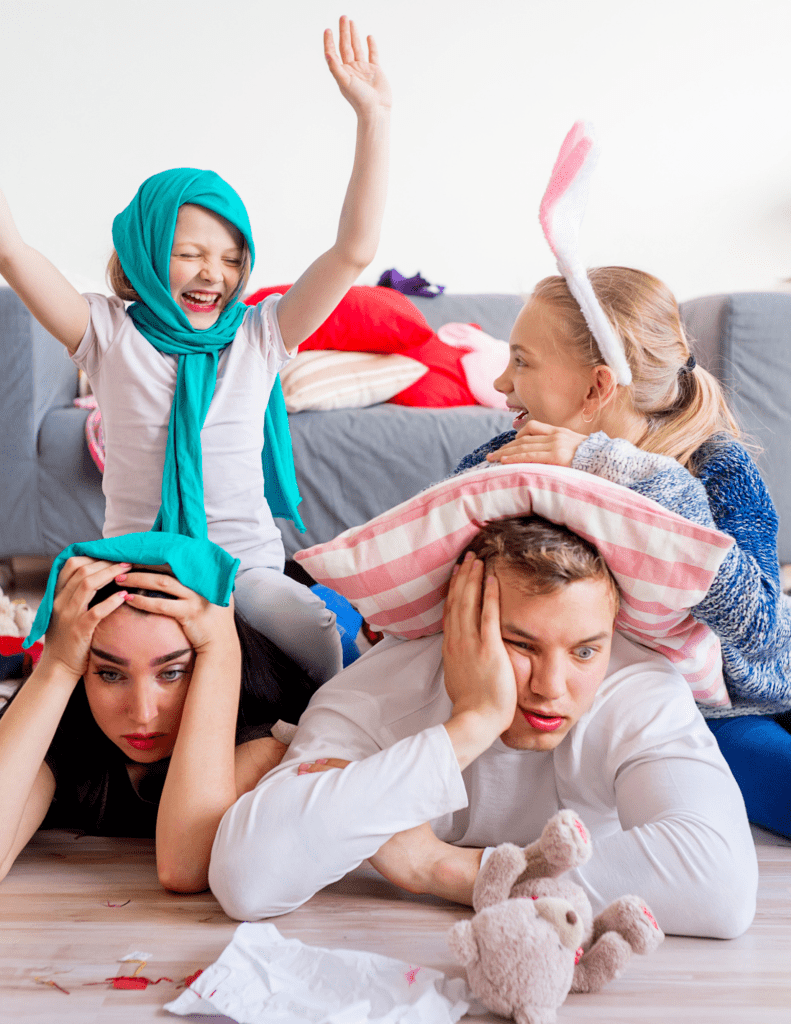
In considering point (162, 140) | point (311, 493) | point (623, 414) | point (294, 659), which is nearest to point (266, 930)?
point (294, 659)

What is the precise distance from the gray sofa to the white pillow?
0.17 feet

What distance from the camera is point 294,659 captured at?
4.14ft

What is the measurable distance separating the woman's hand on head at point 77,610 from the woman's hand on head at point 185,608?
0.02 meters

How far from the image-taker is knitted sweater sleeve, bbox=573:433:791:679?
99cm

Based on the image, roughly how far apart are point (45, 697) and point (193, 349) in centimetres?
68

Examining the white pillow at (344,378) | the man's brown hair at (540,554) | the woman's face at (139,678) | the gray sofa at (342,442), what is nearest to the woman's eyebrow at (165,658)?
the woman's face at (139,678)

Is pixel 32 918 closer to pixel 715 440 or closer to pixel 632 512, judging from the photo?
pixel 632 512

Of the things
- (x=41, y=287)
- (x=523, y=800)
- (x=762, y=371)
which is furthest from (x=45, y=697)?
(x=762, y=371)

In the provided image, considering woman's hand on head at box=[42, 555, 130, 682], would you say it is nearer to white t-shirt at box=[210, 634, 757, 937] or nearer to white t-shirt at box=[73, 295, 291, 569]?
white t-shirt at box=[210, 634, 757, 937]

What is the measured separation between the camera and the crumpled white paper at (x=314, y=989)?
0.68m

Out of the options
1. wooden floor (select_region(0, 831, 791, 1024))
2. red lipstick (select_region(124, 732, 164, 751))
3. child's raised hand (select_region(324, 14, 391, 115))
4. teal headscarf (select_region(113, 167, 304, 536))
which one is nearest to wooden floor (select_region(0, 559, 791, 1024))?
wooden floor (select_region(0, 831, 791, 1024))

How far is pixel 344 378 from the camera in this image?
2.32m

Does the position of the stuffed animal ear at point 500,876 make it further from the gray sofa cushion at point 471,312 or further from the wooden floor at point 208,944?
the gray sofa cushion at point 471,312

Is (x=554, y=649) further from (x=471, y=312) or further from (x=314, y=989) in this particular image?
(x=471, y=312)
